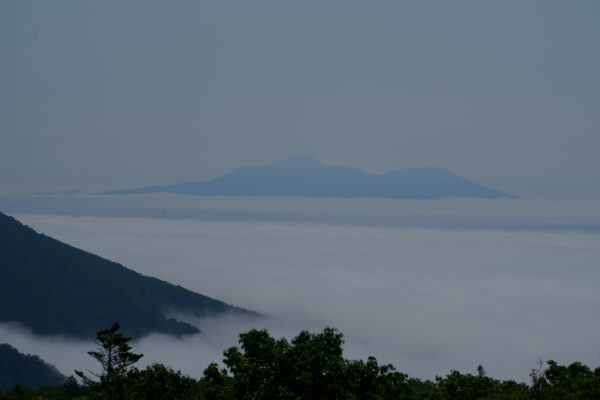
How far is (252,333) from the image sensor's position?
3212cm

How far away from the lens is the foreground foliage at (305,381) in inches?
1180

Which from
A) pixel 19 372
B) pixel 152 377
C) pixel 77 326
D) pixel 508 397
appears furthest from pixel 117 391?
pixel 77 326

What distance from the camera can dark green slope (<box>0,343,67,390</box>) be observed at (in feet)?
448

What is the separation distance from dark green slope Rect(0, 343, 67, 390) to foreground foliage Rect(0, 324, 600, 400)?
115 meters

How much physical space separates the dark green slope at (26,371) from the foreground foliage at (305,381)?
379ft

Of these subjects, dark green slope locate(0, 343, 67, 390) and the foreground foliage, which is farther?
dark green slope locate(0, 343, 67, 390)

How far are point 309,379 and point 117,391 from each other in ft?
29.4

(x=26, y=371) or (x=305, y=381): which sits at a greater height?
(x=305, y=381)

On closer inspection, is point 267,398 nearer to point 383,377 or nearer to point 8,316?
point 383,377

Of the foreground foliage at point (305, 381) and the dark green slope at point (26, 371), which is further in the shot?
the dark green slope at point (26, 371)

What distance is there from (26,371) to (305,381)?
127 metres

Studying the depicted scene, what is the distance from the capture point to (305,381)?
2938cm

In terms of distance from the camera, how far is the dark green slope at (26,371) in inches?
5371

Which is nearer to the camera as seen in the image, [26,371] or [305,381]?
[305,381]
